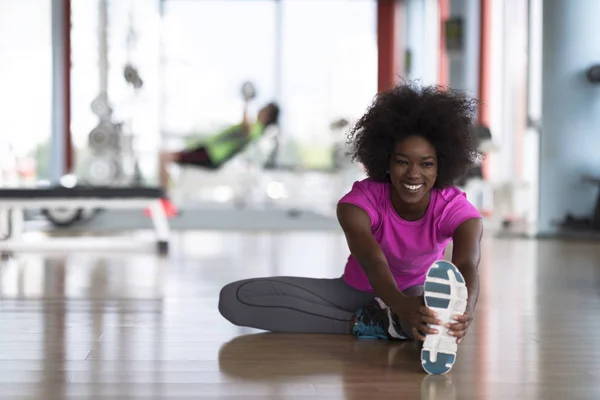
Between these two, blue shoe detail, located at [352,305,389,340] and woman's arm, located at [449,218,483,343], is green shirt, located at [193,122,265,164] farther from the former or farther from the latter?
woman's arm, located at [449,218,483,343]

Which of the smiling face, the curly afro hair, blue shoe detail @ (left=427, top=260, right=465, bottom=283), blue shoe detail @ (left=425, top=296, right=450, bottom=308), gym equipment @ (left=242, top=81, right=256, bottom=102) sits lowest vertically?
blue shoe detail @ (left=425, top=296, right=450, bottom=308)

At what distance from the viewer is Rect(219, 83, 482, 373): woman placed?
83.8 inches

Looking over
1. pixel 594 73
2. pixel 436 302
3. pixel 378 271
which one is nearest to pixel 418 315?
pixel 436 302

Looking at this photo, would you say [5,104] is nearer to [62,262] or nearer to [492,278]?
[62,262]

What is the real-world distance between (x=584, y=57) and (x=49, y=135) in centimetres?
697

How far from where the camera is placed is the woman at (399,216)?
213 cm

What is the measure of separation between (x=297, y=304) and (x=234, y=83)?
9.33 m

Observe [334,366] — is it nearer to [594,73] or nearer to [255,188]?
[594,73]

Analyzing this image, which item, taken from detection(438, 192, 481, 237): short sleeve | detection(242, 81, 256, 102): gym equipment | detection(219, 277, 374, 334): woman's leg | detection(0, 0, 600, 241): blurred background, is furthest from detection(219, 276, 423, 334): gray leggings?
detection(242, 81, 256, 102): gym equipment

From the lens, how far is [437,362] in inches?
75.5

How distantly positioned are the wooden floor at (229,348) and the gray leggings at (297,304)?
6 centimetres

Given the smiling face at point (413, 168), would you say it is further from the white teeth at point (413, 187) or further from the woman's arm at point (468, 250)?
the woman's arm at point (468, 250)

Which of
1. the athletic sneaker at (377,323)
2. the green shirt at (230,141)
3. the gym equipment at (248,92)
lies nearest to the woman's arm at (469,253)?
the athletic sneaker at (377,323)

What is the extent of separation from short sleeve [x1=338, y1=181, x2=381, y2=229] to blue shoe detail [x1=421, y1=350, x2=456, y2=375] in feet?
1.40
